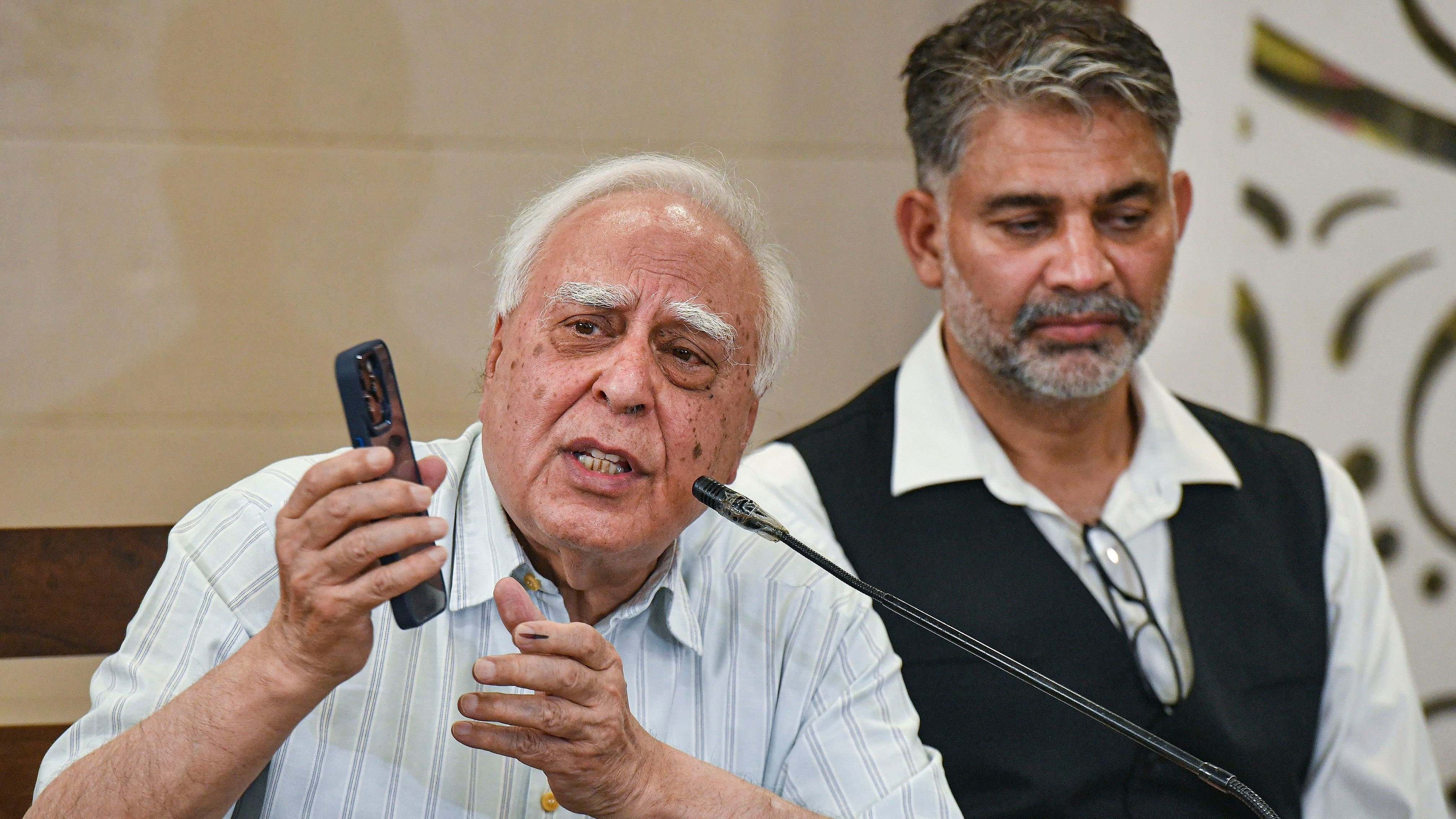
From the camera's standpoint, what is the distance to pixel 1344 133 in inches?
103

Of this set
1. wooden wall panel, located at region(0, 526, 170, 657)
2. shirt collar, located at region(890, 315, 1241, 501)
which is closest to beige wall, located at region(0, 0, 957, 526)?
wooden wall panel, located at region(0, 526, 170, 657)

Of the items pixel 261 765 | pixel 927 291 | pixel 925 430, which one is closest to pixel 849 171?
pixel 927 291

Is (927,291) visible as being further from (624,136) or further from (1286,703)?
(1286,703)

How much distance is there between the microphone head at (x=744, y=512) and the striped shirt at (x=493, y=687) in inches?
8.7

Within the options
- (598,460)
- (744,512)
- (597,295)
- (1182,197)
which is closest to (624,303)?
(597,295)

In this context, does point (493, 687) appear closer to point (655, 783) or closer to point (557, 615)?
point (557, 615)

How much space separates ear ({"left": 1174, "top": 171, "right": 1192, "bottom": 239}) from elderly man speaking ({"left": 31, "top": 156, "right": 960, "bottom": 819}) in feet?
2.83

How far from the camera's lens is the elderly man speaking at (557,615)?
112 centimetres

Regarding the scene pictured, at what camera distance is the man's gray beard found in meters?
1.91

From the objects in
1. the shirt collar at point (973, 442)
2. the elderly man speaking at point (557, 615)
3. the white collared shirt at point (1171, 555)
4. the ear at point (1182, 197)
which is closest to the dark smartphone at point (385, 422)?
the elderly man speaking at point (557, 615)

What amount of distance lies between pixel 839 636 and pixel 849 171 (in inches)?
45.4

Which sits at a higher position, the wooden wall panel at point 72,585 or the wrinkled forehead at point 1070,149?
the wrinkled forehead at point 1070,149

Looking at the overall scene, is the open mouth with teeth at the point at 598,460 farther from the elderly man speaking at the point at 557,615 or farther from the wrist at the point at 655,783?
the wrist at the point at 655,783

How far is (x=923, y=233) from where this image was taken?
6.86ft
